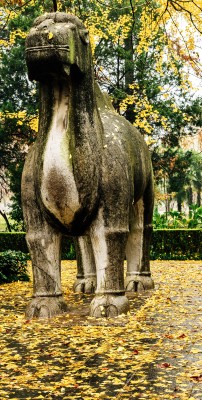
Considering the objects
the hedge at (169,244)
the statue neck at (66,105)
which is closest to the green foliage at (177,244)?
the hedge at (169,244)

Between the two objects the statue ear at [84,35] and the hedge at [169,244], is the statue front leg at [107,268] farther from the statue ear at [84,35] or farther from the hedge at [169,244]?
the hedge at [169,244]

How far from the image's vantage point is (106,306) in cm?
562

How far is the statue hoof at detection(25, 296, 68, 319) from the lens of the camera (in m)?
5.69

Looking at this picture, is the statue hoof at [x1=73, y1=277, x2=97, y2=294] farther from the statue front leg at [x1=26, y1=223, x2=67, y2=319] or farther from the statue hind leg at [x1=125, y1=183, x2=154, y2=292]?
the statue front leg at [x1=26, y1=223, x2=67, y2=319]

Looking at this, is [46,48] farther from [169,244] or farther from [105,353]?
[169,244]

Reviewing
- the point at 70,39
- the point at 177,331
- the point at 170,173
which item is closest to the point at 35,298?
the point at 177,331

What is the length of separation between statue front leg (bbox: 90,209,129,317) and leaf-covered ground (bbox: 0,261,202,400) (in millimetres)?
140

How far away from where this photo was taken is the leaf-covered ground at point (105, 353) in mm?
3434

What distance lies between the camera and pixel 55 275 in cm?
584

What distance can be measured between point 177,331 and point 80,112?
7.14 feet

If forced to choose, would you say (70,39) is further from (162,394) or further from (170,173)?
(170,173)

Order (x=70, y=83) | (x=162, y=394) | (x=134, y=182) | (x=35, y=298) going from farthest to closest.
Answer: (x=134, y=182), (x=35, y=298), (x=70, y=83), (x=162, y=394)

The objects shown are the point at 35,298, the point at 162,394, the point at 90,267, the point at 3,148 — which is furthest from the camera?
the point at 3,148

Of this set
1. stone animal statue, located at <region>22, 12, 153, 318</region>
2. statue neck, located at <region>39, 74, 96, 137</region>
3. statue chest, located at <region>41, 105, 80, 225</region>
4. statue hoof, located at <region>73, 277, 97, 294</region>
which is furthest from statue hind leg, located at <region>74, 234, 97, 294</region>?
statue neck, located at <region>39, 74, 96, 137</region>
